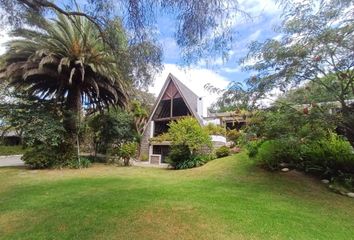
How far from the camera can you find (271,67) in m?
9.66

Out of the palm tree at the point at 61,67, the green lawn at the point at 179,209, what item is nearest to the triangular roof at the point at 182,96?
the palm tree at the point at 61,67

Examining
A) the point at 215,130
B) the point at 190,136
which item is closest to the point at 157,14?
the point at 190,136

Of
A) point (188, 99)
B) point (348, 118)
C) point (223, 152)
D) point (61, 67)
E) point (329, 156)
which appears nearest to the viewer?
point (348, 118)

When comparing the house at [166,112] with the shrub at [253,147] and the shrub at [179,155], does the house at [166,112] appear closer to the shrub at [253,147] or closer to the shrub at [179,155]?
the shrub at [179,155]

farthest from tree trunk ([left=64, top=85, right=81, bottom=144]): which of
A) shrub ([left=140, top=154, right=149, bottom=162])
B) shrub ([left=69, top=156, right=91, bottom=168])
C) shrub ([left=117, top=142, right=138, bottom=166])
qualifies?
shrub ([left=140, top=154, right=149, bottom=162])

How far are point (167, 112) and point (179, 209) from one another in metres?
20.3

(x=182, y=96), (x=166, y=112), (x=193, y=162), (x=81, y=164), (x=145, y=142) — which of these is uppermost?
(x=182, y=96)

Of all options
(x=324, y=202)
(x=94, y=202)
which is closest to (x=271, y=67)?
(x=324, y=202)

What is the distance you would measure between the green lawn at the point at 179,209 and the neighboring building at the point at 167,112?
12861 mm

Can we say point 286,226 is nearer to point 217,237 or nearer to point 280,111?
point 217,237

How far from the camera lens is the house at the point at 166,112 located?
23547 millimetres

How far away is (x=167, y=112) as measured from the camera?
26734 millimetres

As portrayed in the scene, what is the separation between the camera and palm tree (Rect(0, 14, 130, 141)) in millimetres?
14328

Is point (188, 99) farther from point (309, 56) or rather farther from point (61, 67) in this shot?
point (309, 56)
